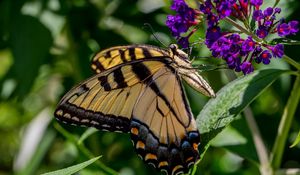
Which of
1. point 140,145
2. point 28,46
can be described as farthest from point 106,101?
point 28,46

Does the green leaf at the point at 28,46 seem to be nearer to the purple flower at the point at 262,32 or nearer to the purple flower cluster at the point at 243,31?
the purple flower cluster at the point at 243,31

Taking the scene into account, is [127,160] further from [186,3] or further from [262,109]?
[186,3]

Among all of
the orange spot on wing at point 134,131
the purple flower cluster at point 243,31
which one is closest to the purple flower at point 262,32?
the purple flower cluster at point 243,31

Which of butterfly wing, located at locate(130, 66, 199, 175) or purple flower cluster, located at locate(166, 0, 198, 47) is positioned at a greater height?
purple flower cluster, located at locate(166, 0, 198, 47)

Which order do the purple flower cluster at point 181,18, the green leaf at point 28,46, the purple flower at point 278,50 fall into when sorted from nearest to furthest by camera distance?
1. the purple flower at point 278,50
2. the purple flower cluster at point 181,18
3. the green leaf at point 28,46

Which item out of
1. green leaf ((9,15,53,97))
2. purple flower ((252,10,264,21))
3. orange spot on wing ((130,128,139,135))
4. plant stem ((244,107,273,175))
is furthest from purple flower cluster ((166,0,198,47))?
green leaf ((9,15,53,97))

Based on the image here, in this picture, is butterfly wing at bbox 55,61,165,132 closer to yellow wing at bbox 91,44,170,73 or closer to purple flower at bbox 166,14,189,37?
yellow wing at bbox 91,44,170,73
